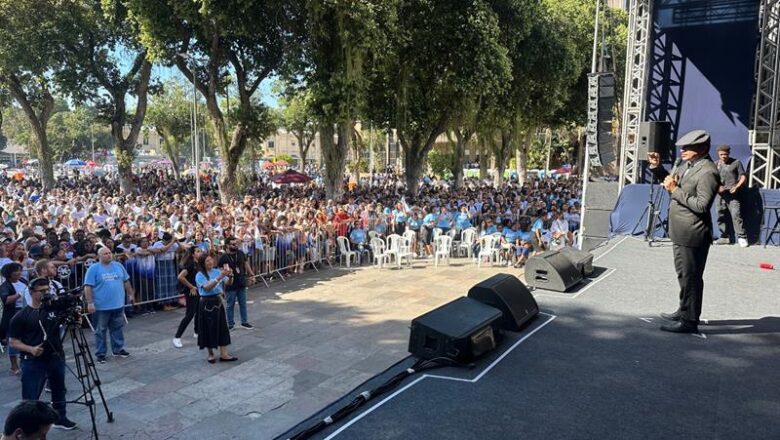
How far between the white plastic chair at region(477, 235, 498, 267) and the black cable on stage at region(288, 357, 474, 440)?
30.4 feet

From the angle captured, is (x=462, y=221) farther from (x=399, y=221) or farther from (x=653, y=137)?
(x=653, y=137)

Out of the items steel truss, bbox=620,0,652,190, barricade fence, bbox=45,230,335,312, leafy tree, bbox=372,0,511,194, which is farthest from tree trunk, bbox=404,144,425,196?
steel truss, bbox=620,0,652,190

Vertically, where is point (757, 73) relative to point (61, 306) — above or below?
above

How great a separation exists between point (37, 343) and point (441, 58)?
1862 cm

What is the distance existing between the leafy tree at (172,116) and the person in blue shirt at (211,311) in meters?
36.8

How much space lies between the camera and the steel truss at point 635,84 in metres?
13.7

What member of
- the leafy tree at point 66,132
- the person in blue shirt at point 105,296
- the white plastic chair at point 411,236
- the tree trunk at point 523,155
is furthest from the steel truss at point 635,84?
the leafy tree at point 66,132

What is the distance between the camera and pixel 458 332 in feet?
16.2

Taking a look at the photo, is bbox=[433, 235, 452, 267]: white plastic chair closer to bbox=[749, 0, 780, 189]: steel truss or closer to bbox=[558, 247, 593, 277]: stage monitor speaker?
bbox=[558, 247, 593, 277]: stage monitor speaker

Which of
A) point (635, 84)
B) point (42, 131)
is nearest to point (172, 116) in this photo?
point (42, 131)

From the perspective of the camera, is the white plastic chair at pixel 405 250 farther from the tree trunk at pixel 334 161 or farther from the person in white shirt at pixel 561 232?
the tree trunk at pixel 334 161

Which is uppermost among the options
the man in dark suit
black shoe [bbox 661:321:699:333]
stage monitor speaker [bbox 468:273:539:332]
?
the man in dark suit

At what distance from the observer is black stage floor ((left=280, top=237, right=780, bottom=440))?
3824 millimetres

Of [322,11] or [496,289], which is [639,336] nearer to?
[496,289]
